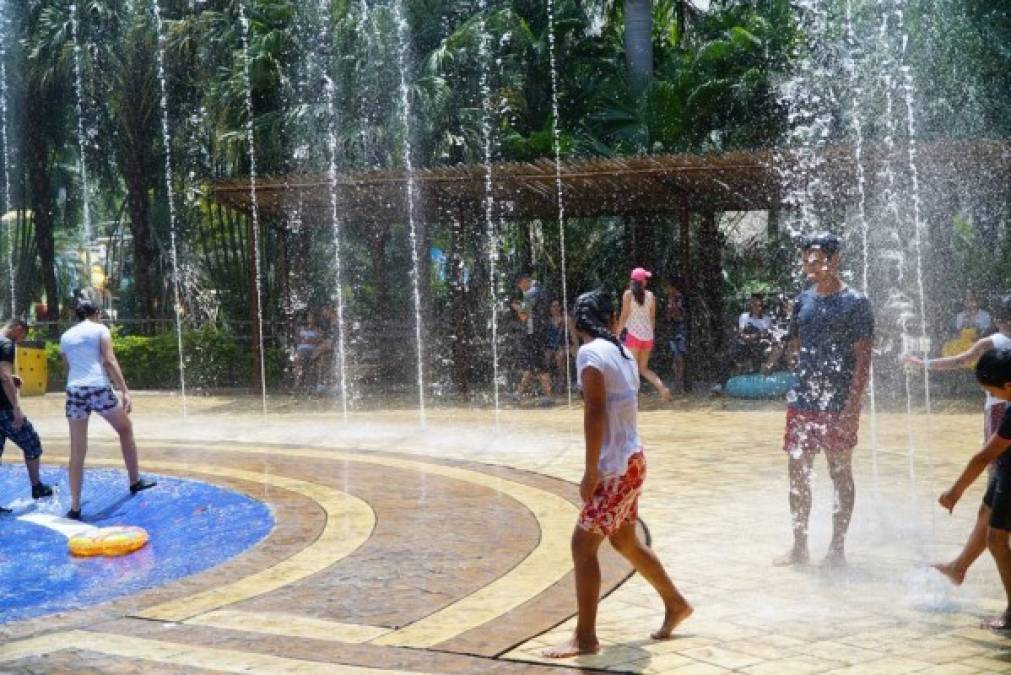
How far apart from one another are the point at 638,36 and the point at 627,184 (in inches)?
236

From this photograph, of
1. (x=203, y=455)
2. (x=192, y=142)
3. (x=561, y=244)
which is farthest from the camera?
(x=192, y=142)

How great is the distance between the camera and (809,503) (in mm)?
5984

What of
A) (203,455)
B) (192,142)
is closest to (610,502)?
(203,455)

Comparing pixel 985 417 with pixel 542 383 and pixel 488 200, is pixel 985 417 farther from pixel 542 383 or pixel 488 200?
pixel 488 200

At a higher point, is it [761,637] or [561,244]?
[561,244]

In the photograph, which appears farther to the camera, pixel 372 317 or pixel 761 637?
pixel 372 317

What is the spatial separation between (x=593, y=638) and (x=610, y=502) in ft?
1.83

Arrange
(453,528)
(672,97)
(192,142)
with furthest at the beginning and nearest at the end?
1. (192,142)
2. (672,97)
3. (453,528)

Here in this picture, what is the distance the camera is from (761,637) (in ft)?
15.5

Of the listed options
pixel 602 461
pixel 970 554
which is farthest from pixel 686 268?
pixel 602 461

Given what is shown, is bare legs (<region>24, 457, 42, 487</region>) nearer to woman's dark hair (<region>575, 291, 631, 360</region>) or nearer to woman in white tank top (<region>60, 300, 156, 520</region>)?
woman in white tank top (<region>60, 300, 156, 520</region>)

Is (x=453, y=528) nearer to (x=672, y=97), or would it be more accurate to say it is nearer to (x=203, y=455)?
(x=203, y=455)

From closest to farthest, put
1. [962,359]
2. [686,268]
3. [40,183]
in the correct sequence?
1. [962,359]
2. [686,268]
3. [40,183]

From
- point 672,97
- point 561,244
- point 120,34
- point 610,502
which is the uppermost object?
point 120,34
